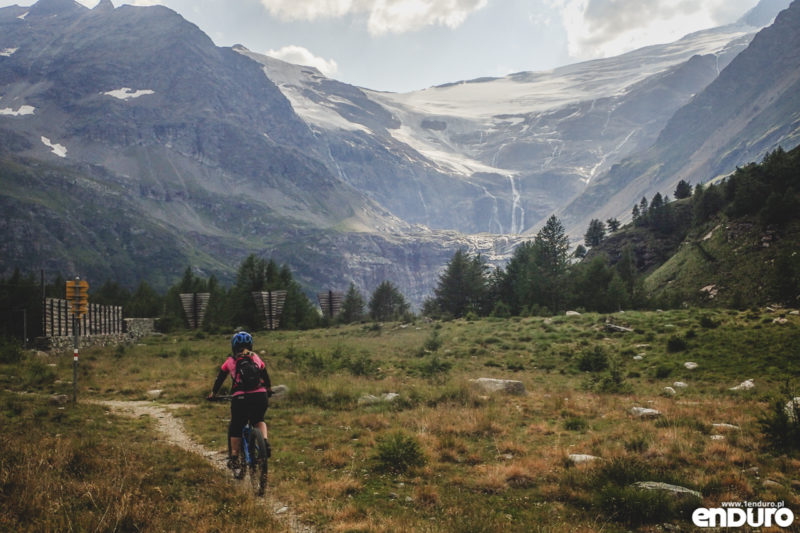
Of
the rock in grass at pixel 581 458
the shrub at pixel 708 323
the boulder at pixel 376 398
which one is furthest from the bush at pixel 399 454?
the shrub at pixel 708 323

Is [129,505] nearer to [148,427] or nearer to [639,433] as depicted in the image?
[148,427]

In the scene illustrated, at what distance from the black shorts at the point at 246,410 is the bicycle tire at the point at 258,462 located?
27 centimetres

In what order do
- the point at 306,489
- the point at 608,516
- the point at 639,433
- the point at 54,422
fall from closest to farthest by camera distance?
the point at 608,516 < the point at 306,489 < the point at 639,433 < the point at 54,422

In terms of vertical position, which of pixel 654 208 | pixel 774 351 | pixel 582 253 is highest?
pixel 654 208

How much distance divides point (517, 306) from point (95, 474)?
66.4 meters

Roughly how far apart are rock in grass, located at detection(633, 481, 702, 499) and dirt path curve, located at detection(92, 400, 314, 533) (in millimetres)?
5946

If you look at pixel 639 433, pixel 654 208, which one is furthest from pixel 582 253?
pixel 639 433

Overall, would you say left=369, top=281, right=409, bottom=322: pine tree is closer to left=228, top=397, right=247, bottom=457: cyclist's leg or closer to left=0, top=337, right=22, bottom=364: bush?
left=0, top=337, right=22, bottom=364: bush

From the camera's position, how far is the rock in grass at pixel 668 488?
7776mm

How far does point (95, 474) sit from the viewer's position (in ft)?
27.1

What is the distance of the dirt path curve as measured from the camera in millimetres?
7512

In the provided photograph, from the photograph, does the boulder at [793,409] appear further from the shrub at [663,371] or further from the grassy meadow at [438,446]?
the shrub at [663,371]

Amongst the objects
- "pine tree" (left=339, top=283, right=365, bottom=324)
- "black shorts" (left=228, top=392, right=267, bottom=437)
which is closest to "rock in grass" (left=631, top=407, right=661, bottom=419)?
"black shorts" (left=228, top=392, right=267, bottom=437)

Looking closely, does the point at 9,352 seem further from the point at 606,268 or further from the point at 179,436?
the point at 606,268
